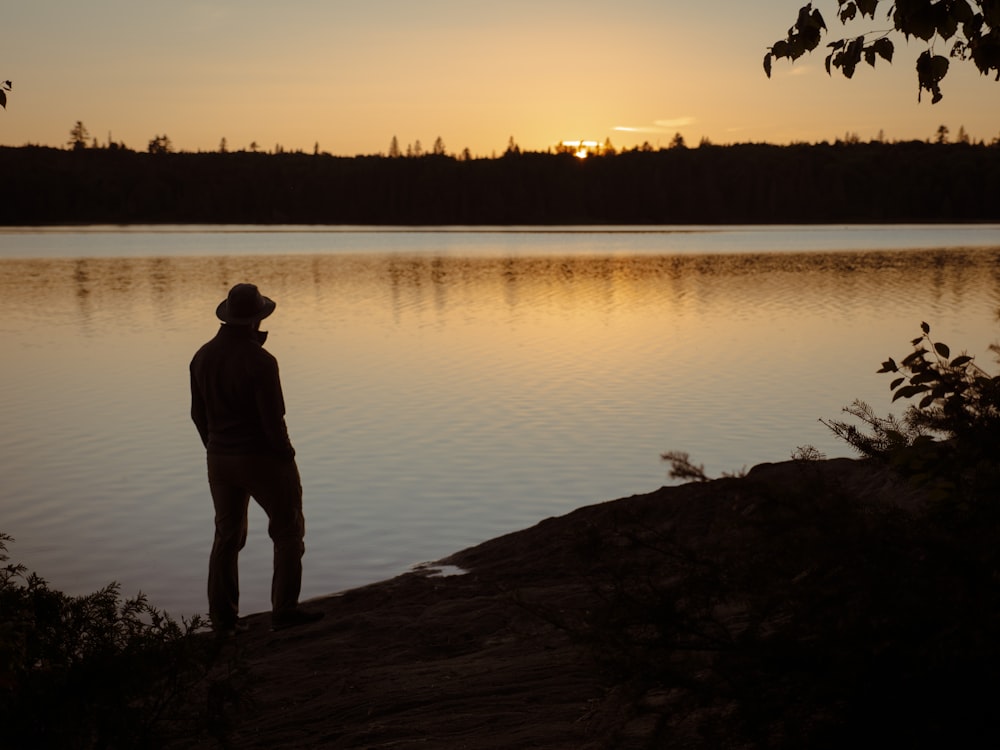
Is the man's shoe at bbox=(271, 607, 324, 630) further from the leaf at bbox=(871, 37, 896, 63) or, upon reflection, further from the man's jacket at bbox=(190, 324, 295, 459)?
the leaf at bbox=(871, 37, 896, 63)

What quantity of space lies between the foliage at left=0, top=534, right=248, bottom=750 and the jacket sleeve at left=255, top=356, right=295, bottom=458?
207 centimetres

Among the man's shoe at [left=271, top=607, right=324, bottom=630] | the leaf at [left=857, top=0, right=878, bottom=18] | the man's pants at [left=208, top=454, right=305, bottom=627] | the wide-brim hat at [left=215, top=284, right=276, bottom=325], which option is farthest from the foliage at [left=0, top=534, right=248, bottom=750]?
the leaf at [left=857, top=0, right=878, bottom=18]

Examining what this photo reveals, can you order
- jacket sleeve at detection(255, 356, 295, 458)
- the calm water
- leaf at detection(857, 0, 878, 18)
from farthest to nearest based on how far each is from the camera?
the calm water
jacket sleeve at detection(255, 356, 295, 458)
leaf at detection(857, 0, 878, 18)

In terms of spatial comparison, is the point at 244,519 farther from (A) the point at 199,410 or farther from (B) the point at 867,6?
(B) the point at 867,6

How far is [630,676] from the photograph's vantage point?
3270 millimetres

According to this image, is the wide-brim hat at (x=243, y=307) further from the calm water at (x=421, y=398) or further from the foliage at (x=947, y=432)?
the foliage at (x=947, y=432)

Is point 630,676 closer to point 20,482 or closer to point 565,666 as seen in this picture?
point 565,666

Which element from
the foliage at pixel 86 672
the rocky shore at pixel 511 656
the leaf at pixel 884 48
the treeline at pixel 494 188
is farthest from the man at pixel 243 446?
the treeline at pixel 494 188

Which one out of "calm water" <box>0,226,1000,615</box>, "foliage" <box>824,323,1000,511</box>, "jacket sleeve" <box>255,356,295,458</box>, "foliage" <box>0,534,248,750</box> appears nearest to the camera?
"foliage" <box>824,323,1000,511</box>

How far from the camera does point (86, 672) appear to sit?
4.39 metres

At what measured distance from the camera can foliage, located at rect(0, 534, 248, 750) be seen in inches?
165

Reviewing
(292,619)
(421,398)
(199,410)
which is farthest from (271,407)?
(421,398)

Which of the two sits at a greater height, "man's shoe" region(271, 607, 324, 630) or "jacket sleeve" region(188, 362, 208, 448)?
"jacket sleeve" region(188, 362, 208, 448)

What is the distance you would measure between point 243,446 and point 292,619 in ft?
3.67
